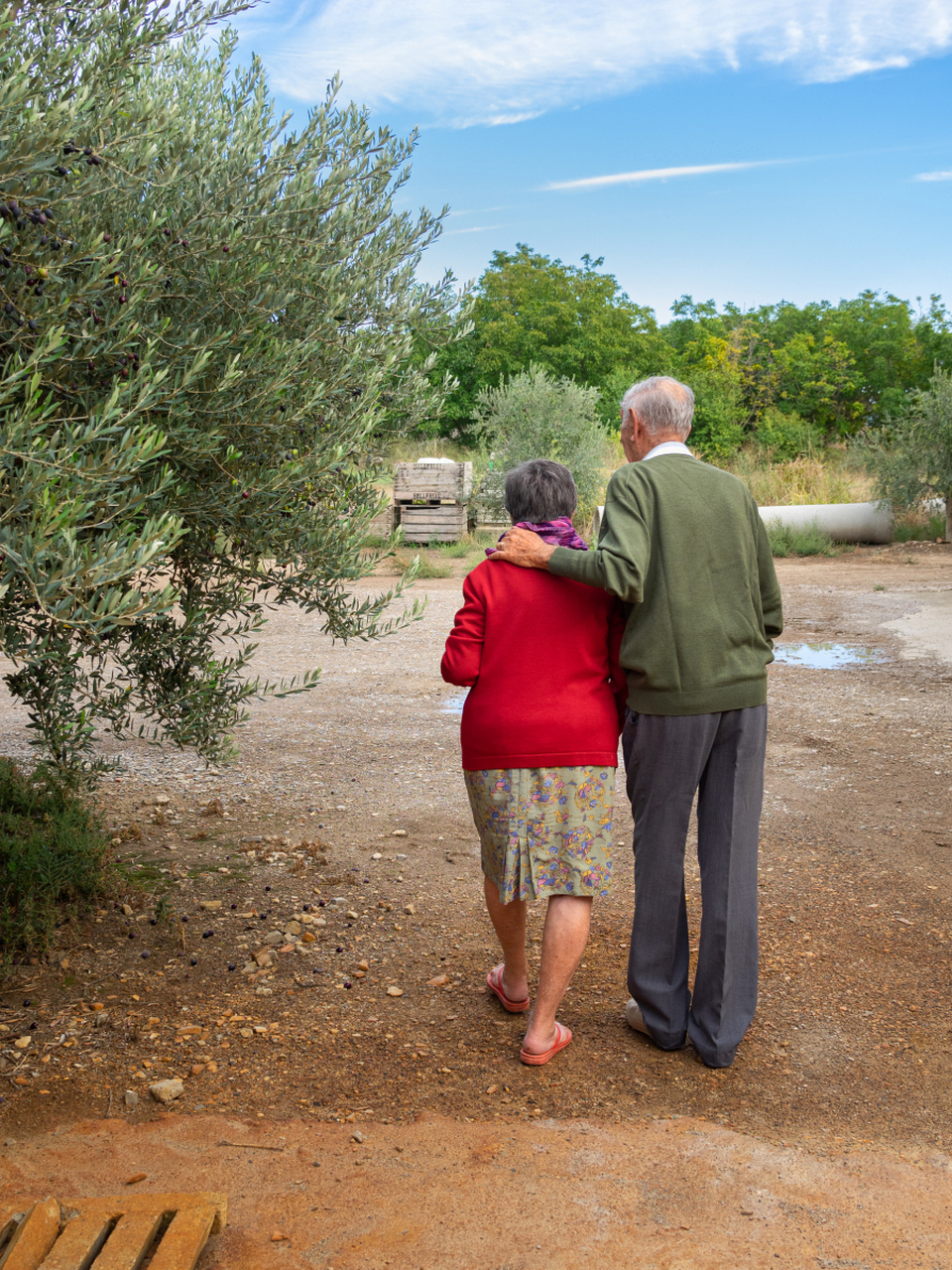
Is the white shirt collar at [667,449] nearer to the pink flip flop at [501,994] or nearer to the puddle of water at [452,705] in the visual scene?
the pink flip flop at [501,994]

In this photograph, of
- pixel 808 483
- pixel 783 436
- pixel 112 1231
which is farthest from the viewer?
pixel 783 436

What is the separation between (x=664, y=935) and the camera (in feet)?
11.5

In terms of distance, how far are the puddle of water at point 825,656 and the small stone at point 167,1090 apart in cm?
807

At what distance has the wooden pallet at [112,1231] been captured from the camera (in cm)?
252

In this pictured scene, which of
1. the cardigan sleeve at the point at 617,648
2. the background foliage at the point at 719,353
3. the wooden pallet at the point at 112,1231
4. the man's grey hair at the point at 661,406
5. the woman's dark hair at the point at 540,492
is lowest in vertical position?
the wooden pallet at the point at 112,1231

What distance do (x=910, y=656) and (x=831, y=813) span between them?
5006mm

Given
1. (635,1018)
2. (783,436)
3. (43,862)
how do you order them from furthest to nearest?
(783,436)
(43,862)
(635,1018)

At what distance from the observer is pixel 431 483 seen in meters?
20.8

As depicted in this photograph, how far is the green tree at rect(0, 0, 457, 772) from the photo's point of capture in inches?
104

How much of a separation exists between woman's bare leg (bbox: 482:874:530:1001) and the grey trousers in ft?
1.30

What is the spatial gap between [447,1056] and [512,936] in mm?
469

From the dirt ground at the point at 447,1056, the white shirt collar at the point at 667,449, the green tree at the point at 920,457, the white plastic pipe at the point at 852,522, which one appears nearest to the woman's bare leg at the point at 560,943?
the dirt ground at the point at 447,1056

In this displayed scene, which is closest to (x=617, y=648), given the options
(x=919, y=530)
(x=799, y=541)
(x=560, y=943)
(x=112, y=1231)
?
(x=560, y=943)

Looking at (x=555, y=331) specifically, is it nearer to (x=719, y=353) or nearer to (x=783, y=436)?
(x=719, y=353)
